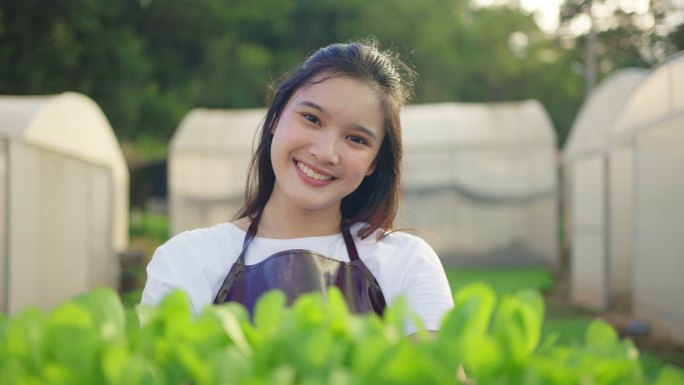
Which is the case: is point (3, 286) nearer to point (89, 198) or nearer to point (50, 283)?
point (50, 283)

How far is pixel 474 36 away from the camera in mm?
30594

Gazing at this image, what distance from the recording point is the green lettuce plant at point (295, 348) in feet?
3.05

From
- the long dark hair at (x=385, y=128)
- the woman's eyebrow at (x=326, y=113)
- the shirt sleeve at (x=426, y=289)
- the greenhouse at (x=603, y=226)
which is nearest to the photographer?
the shirt sleeve at (x=426, y=289)

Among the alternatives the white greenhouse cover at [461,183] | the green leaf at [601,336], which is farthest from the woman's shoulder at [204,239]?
the white greenhouse cover at [461,183]

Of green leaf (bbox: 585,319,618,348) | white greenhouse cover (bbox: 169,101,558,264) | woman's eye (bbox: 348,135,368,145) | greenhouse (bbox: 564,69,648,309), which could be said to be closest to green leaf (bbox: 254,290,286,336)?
green leaf (bbox: 585,319,618,348)

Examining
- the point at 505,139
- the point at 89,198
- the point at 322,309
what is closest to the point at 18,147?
the point at 89,198

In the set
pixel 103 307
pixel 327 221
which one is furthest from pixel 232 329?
pixel 327 221

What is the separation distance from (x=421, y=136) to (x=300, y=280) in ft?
44.2

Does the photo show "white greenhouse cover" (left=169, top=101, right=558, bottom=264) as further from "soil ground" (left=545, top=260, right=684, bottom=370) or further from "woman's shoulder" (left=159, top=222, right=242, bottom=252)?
"woman's shoulder" (left=159, top=222, right=242, bottom=252)

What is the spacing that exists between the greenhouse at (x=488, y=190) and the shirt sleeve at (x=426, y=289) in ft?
41.9

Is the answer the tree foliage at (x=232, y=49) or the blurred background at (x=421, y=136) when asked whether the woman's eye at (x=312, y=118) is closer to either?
the blurred background at (x=421, y=136)

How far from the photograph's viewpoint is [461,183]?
49.5ft

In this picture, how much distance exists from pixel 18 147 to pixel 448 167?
8.38 metres

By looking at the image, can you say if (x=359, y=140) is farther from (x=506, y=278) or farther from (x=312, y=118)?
(x=506, y=278)
